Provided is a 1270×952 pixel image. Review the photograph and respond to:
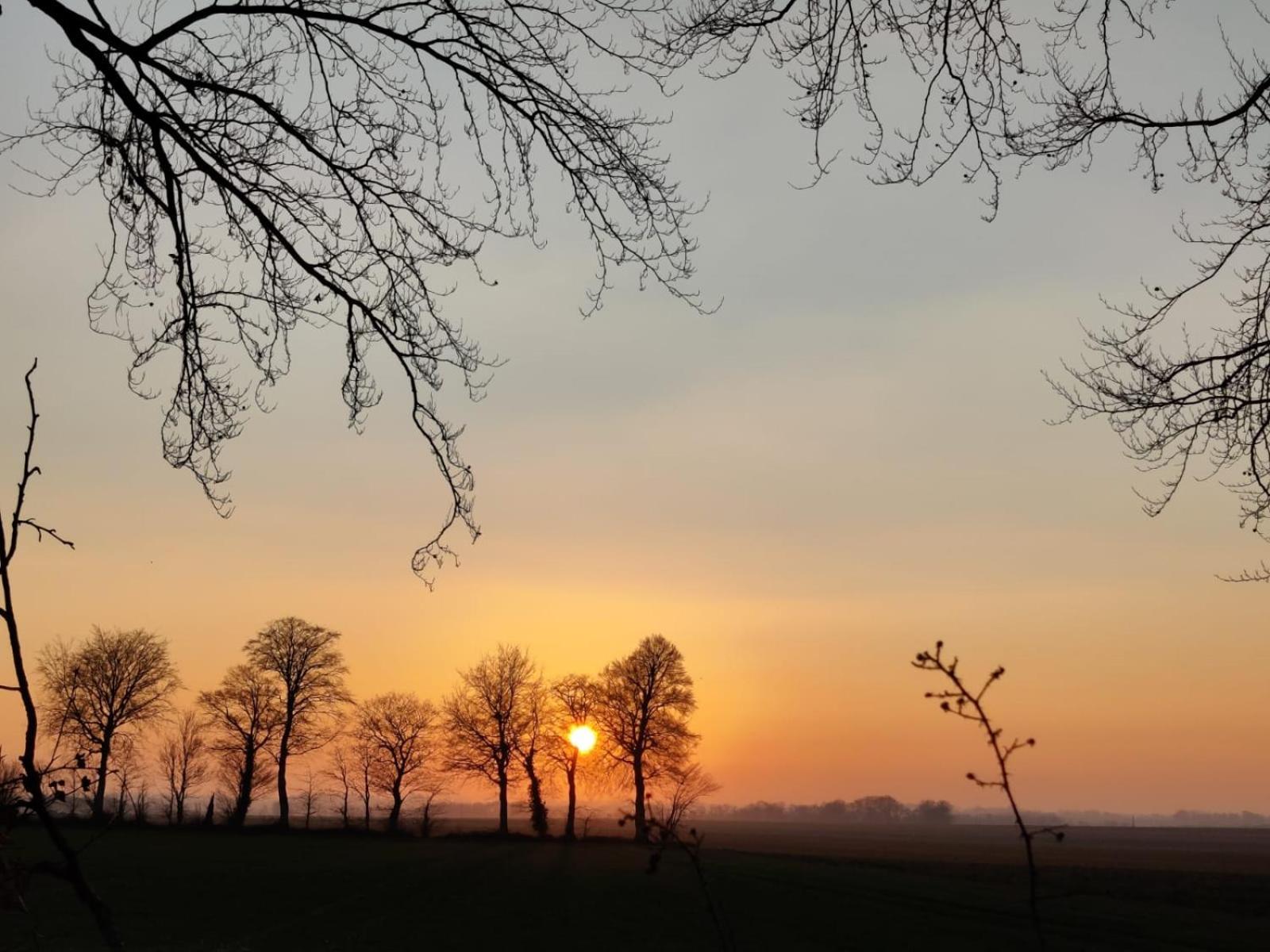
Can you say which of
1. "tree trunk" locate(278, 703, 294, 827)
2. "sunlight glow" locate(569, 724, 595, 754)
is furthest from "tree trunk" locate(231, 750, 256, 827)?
"sunlight glow" locate(569, 724, 595, 754)

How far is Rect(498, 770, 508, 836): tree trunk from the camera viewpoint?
66.0 m

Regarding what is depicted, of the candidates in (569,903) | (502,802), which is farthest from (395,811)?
(569,903)

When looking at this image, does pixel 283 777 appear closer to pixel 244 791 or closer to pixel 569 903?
pixel 244 791

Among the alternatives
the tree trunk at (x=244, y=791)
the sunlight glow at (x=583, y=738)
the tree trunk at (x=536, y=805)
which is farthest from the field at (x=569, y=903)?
the sunlight glow at (x=583, y=738)

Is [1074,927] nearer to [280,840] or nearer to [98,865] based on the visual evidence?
[98,865]

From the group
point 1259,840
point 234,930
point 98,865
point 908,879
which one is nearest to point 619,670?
point 908,879

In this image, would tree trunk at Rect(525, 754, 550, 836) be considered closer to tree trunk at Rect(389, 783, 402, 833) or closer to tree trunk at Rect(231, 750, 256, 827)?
tree trunk at Rect(389, 783, 402, 833)

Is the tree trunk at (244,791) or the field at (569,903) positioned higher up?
the tree trunk at (244,791)

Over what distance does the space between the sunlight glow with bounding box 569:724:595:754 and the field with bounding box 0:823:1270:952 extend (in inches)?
624

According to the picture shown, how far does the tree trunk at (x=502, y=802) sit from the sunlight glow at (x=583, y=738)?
5.18 metres

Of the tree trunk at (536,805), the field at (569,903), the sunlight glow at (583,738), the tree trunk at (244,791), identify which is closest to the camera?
the field at (569,903)

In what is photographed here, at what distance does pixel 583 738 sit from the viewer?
7056 cm

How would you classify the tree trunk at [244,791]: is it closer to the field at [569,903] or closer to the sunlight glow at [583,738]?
the field at [569,903]

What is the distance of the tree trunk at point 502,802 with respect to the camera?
66.0 meters
